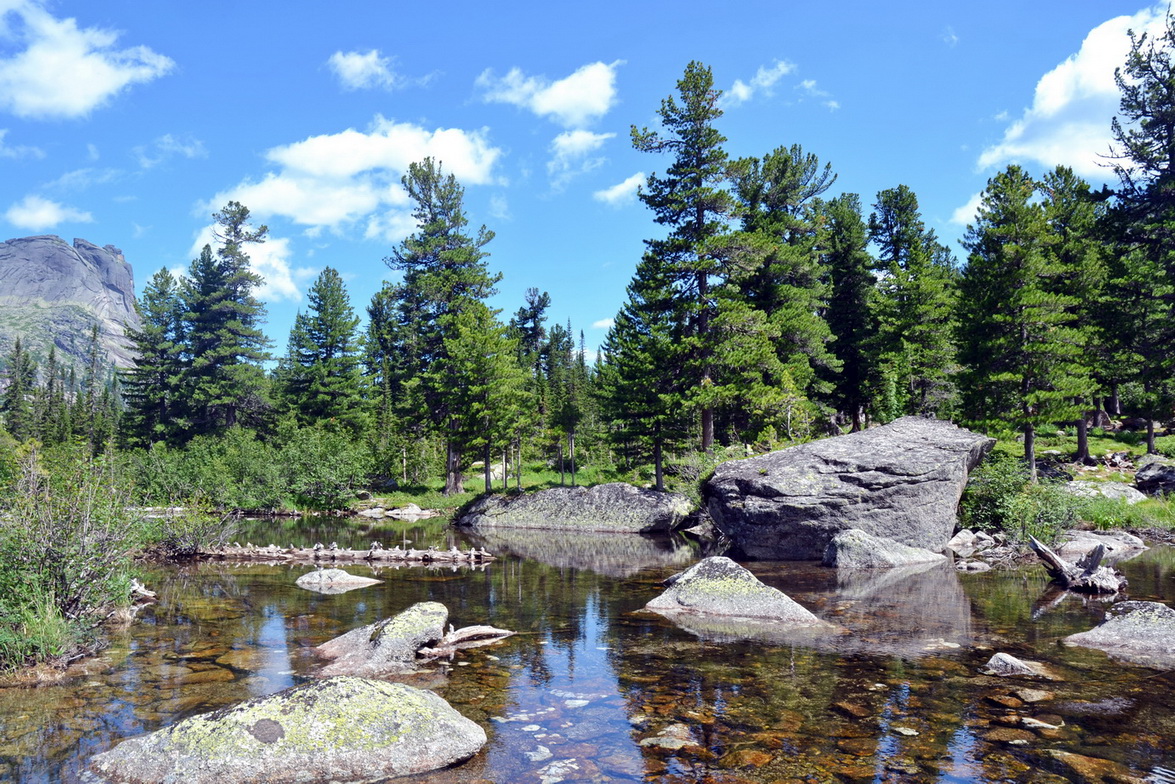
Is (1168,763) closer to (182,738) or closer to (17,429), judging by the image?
(182,738)

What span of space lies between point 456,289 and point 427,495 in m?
16.1

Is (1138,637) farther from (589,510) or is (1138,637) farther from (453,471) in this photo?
(453,471)

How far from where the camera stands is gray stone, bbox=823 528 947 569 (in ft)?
65.6

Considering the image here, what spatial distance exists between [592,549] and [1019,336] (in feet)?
75.4

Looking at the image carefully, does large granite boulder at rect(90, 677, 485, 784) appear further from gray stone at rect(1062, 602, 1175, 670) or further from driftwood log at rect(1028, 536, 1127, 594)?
driftwood log at rect(1028, 536, 1127, 594)

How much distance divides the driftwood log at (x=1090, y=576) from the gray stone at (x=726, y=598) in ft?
25.8

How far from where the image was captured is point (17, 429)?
90.7 meters

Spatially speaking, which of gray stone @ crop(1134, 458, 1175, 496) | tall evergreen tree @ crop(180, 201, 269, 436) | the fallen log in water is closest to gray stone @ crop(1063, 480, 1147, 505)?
gray stone @ crop(1134, 458, 1175, 496)

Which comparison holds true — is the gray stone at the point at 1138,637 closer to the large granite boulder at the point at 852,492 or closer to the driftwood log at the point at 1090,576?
the driftwood log at the point at 1090,576

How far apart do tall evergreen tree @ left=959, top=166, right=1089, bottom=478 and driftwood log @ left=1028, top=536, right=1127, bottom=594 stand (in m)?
15.0

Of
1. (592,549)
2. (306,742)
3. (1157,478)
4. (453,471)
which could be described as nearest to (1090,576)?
(592,549)

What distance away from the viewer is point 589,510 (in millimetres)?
36156

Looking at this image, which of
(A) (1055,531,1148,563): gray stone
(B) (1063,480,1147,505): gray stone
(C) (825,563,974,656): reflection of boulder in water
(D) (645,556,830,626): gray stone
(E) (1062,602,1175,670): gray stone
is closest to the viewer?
(E) (1062,602,1175,670): gray stone

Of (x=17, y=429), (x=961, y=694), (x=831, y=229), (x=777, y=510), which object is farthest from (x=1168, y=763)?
(x=17, y=429)
